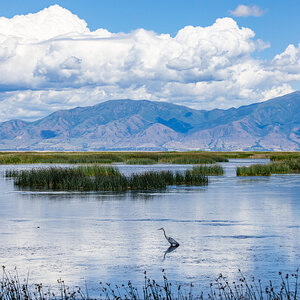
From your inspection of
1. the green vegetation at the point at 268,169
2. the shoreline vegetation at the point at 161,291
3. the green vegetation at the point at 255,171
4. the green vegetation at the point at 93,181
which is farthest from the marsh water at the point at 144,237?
the green vegetation at the point at 268,169

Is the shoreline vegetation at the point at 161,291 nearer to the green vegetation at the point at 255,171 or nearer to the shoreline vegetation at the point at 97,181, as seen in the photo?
the shoreline vegetation at the point at 97,181

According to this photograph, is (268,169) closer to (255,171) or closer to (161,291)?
(255,171)

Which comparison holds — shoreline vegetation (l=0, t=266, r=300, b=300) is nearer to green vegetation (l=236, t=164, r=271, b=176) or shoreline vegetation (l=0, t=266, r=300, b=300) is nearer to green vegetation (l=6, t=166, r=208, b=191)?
green vegetation (l=6, t=166, r=208, b=191)

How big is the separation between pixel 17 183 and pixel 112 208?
58.7 ft

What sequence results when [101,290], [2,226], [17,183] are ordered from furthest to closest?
[17,183] < [2,226] < [101,290]

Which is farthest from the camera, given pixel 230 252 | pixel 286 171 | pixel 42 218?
pixel 286 171

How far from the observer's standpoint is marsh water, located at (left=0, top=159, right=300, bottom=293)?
15.3 meters

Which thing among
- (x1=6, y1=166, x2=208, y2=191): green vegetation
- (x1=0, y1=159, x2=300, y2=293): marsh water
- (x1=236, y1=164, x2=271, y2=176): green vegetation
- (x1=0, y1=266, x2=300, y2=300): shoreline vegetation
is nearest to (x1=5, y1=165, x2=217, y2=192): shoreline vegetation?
(x1=6, y1=166, x2=208, y2=191): green vegetation

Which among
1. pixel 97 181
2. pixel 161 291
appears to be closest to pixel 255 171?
pixel 97 181

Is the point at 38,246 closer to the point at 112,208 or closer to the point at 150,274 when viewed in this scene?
the point at 150,274

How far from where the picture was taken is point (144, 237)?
2062cm

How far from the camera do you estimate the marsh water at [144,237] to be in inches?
604

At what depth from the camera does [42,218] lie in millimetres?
26125

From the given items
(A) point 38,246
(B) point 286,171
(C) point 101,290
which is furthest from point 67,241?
(B) point 286,171
